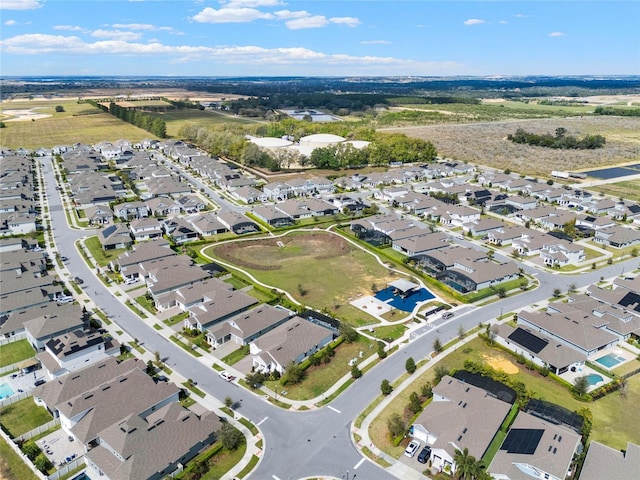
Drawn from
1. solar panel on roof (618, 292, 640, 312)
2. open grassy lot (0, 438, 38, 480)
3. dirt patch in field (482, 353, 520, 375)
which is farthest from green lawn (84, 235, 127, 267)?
solar panel on roof (618, 292, 640, 312)

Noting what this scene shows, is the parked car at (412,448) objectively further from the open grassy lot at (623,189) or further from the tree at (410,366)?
the open grassy lot at (623,189)

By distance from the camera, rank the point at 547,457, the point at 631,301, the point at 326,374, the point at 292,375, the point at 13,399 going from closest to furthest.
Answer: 1. the point at 547,457
2. the point at 13,399
3. the point at 292,375
4. the point at 326,374
5. the point at 631,301

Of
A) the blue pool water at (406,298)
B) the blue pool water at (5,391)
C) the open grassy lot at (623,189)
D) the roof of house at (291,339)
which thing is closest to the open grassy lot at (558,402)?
the blue pool water at (406,298)

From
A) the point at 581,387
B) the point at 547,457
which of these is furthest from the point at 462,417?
the point at 581,387

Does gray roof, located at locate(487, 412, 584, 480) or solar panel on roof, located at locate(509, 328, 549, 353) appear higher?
solar panel on roof, located at locate(509, 328, 549, 353)

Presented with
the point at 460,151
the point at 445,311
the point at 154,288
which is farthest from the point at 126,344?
the point at 460,151

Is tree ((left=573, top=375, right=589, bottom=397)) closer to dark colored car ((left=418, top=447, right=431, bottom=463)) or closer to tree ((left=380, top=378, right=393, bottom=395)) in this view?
dark colored car ((left=418, top=447, right=431, bottom=463))

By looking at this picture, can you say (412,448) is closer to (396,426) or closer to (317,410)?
(396,426)

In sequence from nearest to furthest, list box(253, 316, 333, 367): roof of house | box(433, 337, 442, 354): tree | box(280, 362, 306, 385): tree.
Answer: box(280, 362, 306, 385): tree → box(253, 316, 333, 367): roof of house → box(433, 337, 442, 354): tree
